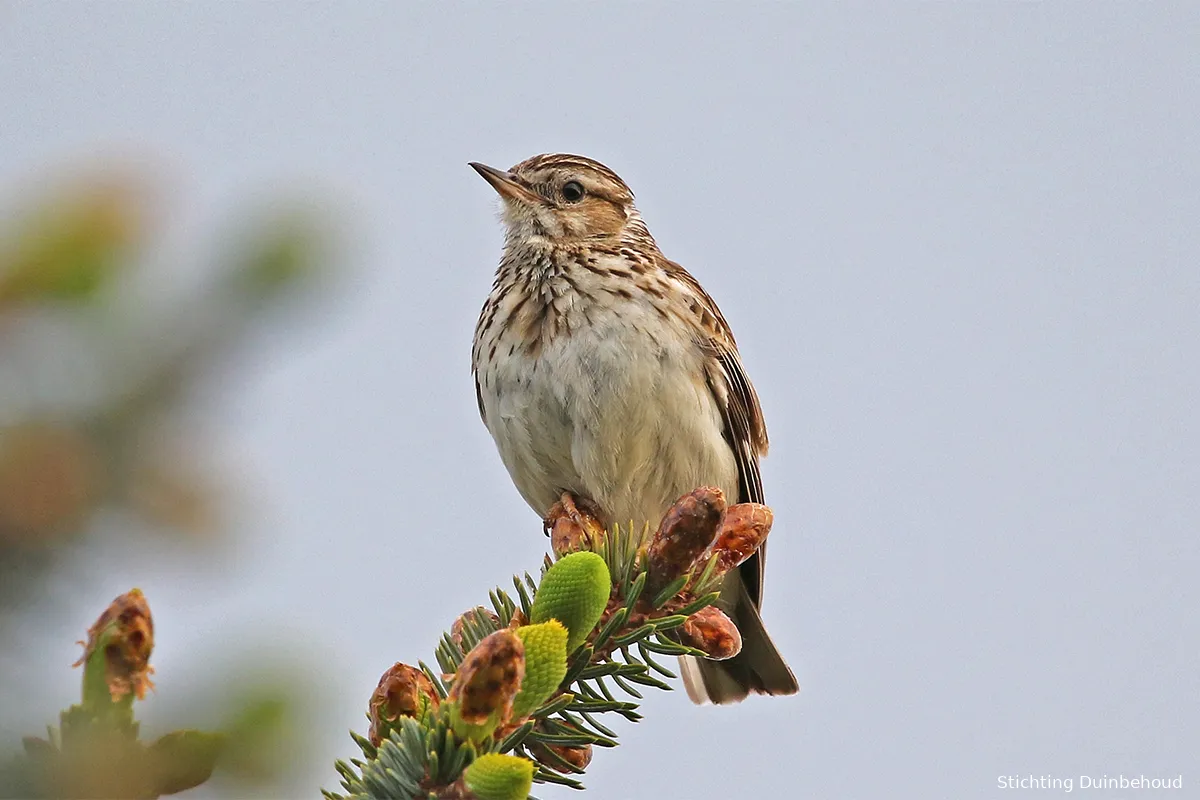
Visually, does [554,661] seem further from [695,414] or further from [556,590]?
[695,414]

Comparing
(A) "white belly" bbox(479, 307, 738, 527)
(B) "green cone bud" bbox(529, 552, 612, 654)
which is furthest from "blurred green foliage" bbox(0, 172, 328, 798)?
(A) "white belly" bbox(479, 307, 738, 527)

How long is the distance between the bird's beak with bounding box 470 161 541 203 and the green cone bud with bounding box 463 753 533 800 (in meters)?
5.30

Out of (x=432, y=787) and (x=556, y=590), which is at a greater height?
(x=556, y=590)

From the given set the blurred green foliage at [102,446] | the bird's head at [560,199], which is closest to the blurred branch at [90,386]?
the blurred green foliage at [102,446]

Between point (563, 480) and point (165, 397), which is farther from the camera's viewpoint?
point (563, 480)

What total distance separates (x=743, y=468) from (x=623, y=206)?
1.90m

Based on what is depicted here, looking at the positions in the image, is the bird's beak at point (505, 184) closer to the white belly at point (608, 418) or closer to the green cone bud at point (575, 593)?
the white belly at point (608, 418)

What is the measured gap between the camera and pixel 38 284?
969mm

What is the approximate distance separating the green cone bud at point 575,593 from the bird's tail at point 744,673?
3518mm

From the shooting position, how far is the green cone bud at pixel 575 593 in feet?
6.89

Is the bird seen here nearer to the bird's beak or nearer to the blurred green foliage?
the bird's beak

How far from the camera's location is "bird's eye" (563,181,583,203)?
6.85 metres

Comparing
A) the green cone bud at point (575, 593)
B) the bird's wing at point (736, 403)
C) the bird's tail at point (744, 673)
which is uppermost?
the bird's wing at point (736, 403)

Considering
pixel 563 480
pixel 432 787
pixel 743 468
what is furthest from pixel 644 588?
pixel 743 468
